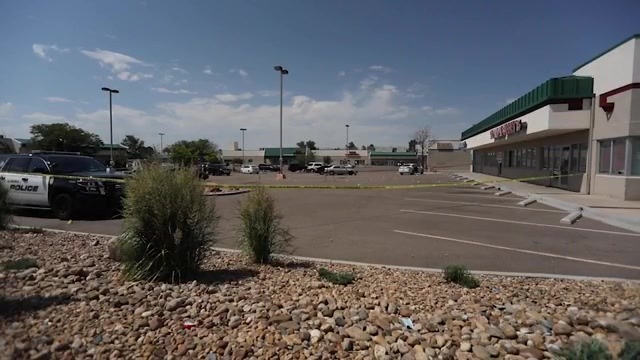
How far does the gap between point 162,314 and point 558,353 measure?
3.63 m

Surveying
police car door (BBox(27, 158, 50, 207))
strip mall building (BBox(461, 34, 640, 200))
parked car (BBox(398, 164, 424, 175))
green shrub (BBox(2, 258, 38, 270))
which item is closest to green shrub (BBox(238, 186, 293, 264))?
green shrub (BBox(2, 258, 38, 270))

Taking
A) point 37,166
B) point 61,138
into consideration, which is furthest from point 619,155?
point 61,138

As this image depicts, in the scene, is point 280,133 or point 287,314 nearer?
point 287,314

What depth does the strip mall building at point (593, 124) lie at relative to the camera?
14992mm

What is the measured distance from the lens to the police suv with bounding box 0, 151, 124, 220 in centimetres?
1085

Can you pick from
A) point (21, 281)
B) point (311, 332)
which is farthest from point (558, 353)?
point (21, 281)

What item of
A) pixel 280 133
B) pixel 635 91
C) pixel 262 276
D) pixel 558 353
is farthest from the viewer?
pixel 280 133

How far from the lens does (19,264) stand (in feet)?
17.0

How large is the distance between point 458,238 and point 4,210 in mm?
10021

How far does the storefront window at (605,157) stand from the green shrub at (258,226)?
17.1 metres

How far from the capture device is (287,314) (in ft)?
12.6

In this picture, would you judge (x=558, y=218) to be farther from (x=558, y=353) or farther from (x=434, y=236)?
(x=558, y=353)

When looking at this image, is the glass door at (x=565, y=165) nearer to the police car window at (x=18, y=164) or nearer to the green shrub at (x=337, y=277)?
the green shrub at (x=337, y=277)

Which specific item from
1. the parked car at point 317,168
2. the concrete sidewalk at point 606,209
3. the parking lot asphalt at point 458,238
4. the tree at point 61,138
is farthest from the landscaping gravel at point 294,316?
the tree at point 61,138
